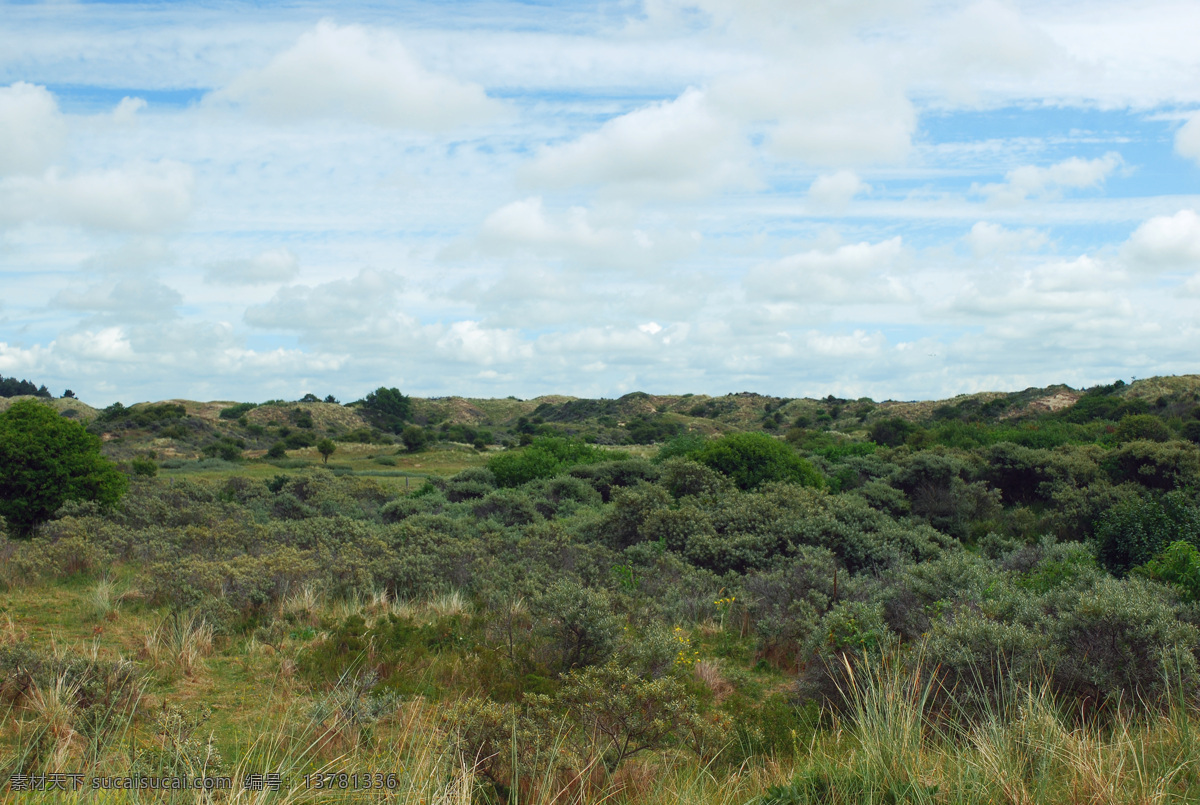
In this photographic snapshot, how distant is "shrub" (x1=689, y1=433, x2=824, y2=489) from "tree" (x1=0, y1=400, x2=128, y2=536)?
510 inches

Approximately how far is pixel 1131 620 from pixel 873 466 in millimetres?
15849

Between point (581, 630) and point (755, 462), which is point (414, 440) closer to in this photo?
point (755, 462)

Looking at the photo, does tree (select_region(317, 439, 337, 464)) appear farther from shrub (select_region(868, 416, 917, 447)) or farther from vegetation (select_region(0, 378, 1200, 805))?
shrub (select_region(868, 416, 917, 447))

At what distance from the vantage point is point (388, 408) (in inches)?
3430

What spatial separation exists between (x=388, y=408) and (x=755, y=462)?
73.3 metres

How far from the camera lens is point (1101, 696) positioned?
18.2 feet

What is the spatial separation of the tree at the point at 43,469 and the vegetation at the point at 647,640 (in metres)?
0.27

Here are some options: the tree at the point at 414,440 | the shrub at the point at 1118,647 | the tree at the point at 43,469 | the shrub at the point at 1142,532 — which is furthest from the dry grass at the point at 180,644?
the tree at the point at 414,440

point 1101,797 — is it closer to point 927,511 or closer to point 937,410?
point 927,511

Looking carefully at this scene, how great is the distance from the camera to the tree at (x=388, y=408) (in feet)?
273

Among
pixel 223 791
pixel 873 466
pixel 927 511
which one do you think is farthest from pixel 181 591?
pixel 873 466

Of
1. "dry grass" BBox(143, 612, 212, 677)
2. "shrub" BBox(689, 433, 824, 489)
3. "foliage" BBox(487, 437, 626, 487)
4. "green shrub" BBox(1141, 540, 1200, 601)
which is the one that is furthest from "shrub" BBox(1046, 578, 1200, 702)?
"foliage" BBox(487, 437, 626, 487)

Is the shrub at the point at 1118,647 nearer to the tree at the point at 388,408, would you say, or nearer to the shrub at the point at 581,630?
the shrub at the point at 581,630

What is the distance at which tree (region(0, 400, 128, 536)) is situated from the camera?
14.5 metres
